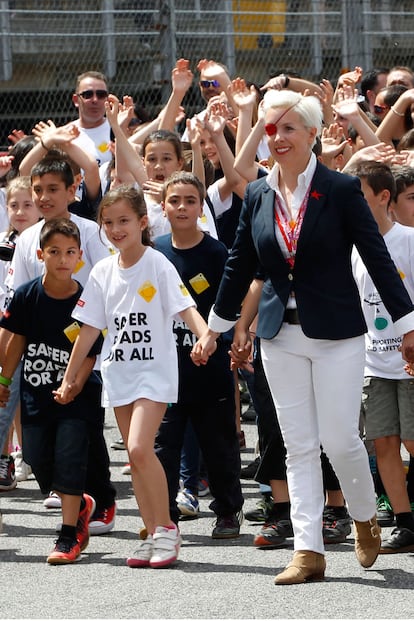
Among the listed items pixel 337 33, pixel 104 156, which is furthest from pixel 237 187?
pixel 337 33

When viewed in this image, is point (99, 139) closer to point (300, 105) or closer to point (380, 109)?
point (380, 109)

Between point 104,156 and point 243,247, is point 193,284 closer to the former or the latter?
point 243,247

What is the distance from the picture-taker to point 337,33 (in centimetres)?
1283

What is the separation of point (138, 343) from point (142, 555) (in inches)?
37.8

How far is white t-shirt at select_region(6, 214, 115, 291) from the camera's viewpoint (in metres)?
7.01

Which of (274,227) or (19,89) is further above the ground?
(19,89)

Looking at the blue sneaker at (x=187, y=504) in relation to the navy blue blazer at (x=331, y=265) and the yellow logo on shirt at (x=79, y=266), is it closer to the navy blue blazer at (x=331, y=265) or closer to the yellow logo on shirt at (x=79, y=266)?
the yellow logo on shirt at (x=79, y=266)

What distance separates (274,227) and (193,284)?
128cm

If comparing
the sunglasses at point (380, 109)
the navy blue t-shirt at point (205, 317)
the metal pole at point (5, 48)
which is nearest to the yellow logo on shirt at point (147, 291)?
the navy blue t-shirt at point (205, 317)

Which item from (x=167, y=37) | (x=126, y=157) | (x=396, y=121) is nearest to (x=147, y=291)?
(x=126, y=157)

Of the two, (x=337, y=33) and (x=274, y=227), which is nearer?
(x=274, y=227)

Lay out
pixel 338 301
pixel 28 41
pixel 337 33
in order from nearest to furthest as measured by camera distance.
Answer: pixel 338 301, pixel 28 41, pixel 337 33

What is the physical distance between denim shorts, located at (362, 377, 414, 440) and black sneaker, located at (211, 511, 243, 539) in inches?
31.4

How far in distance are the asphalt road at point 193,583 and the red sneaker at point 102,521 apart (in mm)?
39
